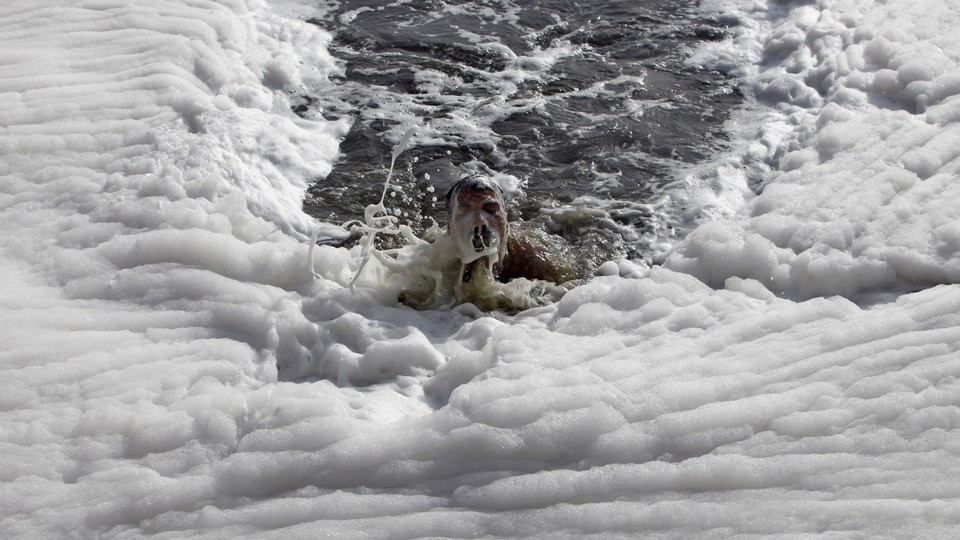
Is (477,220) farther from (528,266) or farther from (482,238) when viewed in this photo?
(528,266)

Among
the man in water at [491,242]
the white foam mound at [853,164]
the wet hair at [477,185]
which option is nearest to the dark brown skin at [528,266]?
the man in water at [491,242]

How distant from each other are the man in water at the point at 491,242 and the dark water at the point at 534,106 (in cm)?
44

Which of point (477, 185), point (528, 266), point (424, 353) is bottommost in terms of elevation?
point (424, 353)

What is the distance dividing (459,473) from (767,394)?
4.24ft

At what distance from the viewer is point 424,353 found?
178 inches

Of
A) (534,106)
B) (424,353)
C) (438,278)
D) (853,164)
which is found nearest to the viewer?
(424,353)

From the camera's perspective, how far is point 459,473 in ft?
12.1

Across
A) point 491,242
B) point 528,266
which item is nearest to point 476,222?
point 491,242

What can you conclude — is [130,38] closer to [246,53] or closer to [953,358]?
[246,53]

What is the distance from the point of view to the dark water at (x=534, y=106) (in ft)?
19.7

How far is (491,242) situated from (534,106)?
2457 millimetres

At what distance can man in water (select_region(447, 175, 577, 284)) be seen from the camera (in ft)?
15.8

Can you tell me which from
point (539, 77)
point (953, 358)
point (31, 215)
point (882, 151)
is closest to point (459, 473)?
point (953, 358)

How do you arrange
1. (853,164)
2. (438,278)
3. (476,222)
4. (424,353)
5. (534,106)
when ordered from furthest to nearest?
(534,106)
(853,164)
(438,278)
(476,222)
(424,353)
